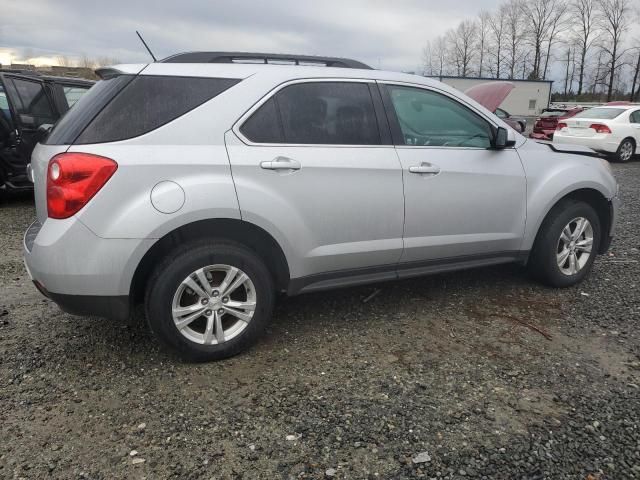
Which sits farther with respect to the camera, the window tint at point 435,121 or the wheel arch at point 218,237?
the window tint at point 435,121

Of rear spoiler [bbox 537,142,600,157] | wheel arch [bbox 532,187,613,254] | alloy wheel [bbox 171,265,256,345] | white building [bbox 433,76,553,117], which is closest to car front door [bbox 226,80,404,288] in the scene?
alloy wheel [bbox 171,265,256,345]

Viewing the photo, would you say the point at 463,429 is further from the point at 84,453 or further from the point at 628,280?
the point at 628,280

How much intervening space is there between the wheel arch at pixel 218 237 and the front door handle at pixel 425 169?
1063mm

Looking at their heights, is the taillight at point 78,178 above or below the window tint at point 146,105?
below

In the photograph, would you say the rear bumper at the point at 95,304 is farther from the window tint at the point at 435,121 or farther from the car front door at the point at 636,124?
the car front door at the point at 636,124

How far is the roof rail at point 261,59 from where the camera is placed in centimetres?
312

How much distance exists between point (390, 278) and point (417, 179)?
700 millimetres

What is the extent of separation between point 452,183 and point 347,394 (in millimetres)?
1662

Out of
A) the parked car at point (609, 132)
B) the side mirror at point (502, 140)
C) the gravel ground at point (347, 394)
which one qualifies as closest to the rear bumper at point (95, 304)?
the gravel ground at point (347, 394)

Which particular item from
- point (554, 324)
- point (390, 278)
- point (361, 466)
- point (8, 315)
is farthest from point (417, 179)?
point (8, 315)

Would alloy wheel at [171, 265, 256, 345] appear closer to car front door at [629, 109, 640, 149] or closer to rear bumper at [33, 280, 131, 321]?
rear bumper at [33, 280, 131, 321]

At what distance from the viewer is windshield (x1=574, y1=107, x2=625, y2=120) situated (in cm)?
1307

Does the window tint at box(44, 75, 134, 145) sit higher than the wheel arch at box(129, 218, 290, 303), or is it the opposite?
the window tint at box(44, 75, 134, 145)

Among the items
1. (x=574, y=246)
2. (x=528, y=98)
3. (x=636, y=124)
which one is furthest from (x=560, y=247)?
(x=528, y=98)
